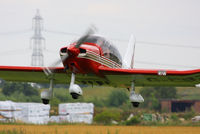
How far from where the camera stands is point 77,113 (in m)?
35.7

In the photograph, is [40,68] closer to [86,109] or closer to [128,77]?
[128,77]

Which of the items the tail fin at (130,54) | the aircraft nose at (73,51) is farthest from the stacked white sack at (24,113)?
the aircraft nose at (73,51)

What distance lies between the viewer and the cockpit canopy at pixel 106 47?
686 inches

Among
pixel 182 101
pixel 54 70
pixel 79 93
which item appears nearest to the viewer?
pixel 79 93

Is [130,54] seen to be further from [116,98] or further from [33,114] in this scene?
[116,98]

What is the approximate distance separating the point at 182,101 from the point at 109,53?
121ft

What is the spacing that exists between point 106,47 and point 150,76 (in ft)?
8.66

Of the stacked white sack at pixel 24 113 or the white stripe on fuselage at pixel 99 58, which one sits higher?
the white stripe on fuselage at pixel 99 58

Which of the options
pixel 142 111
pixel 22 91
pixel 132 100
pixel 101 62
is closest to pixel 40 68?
pixel 101 62

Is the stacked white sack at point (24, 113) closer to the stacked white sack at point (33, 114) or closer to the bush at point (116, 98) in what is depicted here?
the stacked white sack at point (33, 114)

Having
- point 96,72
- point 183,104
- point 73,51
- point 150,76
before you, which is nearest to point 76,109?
point 150,76

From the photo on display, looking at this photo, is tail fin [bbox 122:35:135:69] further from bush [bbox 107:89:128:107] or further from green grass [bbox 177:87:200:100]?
green grass [bbox 177:87:200:100]

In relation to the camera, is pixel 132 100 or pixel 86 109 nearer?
pixel 132 100

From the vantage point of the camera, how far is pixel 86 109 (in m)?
36.0
